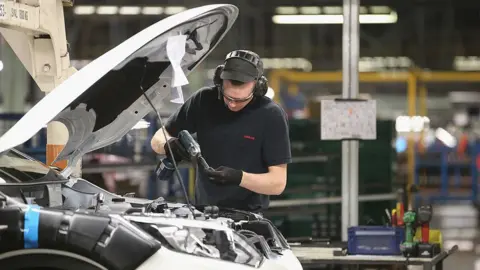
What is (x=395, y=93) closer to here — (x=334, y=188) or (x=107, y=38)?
(x=334, y=188)

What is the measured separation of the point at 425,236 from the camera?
645 centimetres

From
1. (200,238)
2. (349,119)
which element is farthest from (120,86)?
(349,119)

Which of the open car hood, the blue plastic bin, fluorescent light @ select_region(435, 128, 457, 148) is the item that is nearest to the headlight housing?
the open car hood

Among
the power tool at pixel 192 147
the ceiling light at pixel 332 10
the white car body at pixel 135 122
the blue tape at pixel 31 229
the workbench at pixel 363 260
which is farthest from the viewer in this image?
the ceiling light at pixel 332 10

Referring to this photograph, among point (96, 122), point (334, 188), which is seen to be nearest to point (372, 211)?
point (334, 188)

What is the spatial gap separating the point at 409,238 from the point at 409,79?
235cm

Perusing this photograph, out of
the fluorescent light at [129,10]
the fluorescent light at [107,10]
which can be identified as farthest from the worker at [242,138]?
the fluorescent light at [107,10]

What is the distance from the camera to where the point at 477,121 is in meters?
9.98

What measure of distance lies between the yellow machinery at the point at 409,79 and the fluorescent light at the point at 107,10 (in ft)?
4.91

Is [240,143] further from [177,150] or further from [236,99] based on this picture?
[177,150]

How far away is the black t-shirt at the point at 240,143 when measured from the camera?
15.5 feet

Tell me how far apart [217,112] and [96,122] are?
0.68 m

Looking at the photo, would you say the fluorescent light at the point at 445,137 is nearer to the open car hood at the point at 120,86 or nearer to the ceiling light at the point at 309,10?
the ceiling light at the point at 309,10

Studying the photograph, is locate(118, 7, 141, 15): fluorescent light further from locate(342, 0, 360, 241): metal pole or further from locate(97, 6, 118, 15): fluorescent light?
locate(342, 0, 360, 241): metal pole
